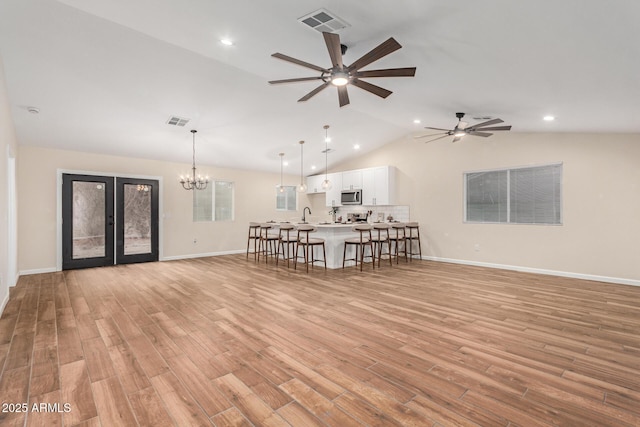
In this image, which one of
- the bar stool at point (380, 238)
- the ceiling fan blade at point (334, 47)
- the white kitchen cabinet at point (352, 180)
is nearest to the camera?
the ceiling fan blade at point (334, 47)

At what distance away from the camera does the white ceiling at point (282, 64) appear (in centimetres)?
250

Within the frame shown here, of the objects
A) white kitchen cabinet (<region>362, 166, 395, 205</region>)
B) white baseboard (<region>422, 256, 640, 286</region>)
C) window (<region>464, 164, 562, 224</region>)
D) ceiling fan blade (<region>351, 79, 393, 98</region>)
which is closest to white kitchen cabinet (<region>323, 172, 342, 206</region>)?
white kitchen cabinet (<region>362, 166, 395, 205</region>)

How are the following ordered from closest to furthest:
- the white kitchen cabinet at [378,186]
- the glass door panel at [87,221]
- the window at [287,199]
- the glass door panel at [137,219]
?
the glass door panel at [87,221] < the glass door panel at [137,219] < the white kitchen cabinet at [378,186] < the window at [287,199]

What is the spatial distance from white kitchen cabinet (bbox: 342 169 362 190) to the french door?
5.12 meters

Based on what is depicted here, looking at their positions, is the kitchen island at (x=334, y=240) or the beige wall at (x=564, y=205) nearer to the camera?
the beige wall at (x=564, y=205)

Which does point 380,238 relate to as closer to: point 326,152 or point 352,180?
point 352,180

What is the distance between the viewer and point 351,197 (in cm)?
889

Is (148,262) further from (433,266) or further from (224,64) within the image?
(433,266)

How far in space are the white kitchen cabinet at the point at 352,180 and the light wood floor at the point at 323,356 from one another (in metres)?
4.62

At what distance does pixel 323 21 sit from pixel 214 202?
22.1ft

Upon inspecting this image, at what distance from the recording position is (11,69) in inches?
148

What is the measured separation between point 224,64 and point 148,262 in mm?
5276

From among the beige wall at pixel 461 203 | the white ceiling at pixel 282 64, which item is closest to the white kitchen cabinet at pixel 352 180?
the beige wall at pixel 461 203

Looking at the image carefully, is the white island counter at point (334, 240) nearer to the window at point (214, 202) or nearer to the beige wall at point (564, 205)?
the beige wall at point (564, 205)
